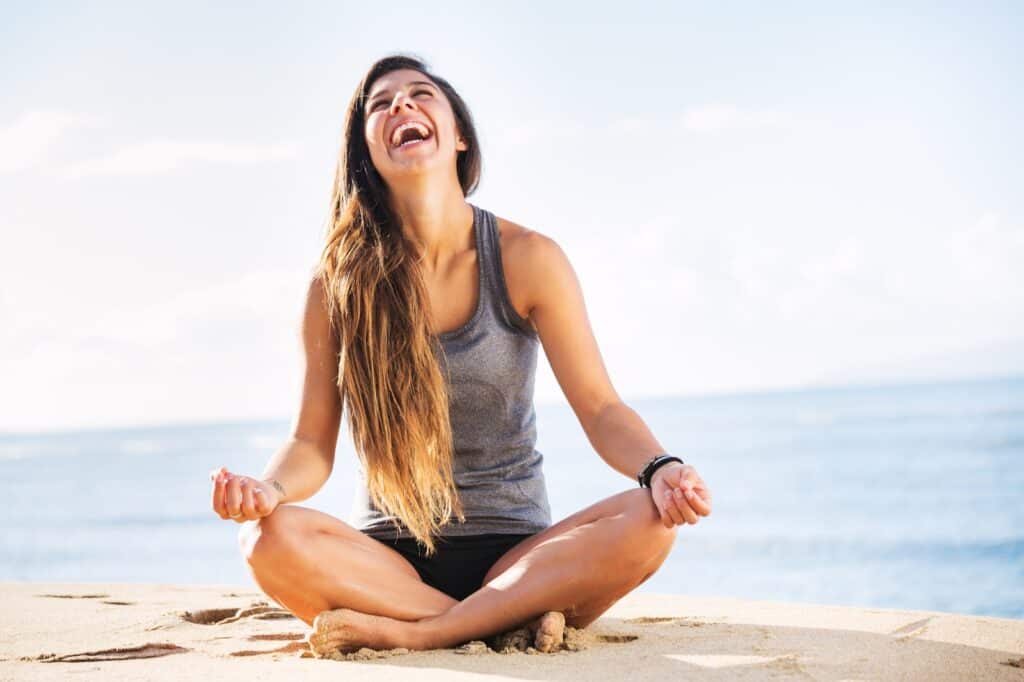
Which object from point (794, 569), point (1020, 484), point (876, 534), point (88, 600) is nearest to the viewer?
point (88, 600)

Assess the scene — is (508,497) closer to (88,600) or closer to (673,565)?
(88,600)

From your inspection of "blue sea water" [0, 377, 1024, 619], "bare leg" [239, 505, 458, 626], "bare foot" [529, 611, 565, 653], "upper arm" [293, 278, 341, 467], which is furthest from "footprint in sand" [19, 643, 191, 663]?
"blue sea water" [0, 377, 1024, 619]

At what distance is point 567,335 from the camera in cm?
334

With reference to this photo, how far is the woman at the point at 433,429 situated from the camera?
2.93 m

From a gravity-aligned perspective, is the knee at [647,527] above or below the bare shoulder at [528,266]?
below

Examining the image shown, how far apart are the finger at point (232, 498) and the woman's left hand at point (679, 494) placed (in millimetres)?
1031

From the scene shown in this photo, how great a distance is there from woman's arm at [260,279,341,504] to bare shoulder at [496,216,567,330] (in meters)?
0.56

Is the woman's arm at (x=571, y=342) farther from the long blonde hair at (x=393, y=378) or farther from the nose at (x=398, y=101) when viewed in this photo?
the nose at (x=398, y=101)

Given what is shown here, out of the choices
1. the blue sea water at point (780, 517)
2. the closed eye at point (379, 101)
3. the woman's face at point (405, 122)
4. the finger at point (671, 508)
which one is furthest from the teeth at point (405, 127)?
the blue sea water at point (780, 517)

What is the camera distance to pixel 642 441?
310cm

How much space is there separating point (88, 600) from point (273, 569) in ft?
6.17

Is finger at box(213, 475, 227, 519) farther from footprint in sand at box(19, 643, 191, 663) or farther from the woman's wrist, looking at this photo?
footprint in sand at box(19, 643, 191, 663)

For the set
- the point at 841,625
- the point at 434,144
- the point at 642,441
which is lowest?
the point at 841,625

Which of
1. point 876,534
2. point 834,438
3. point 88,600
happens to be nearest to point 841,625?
point 88,600
